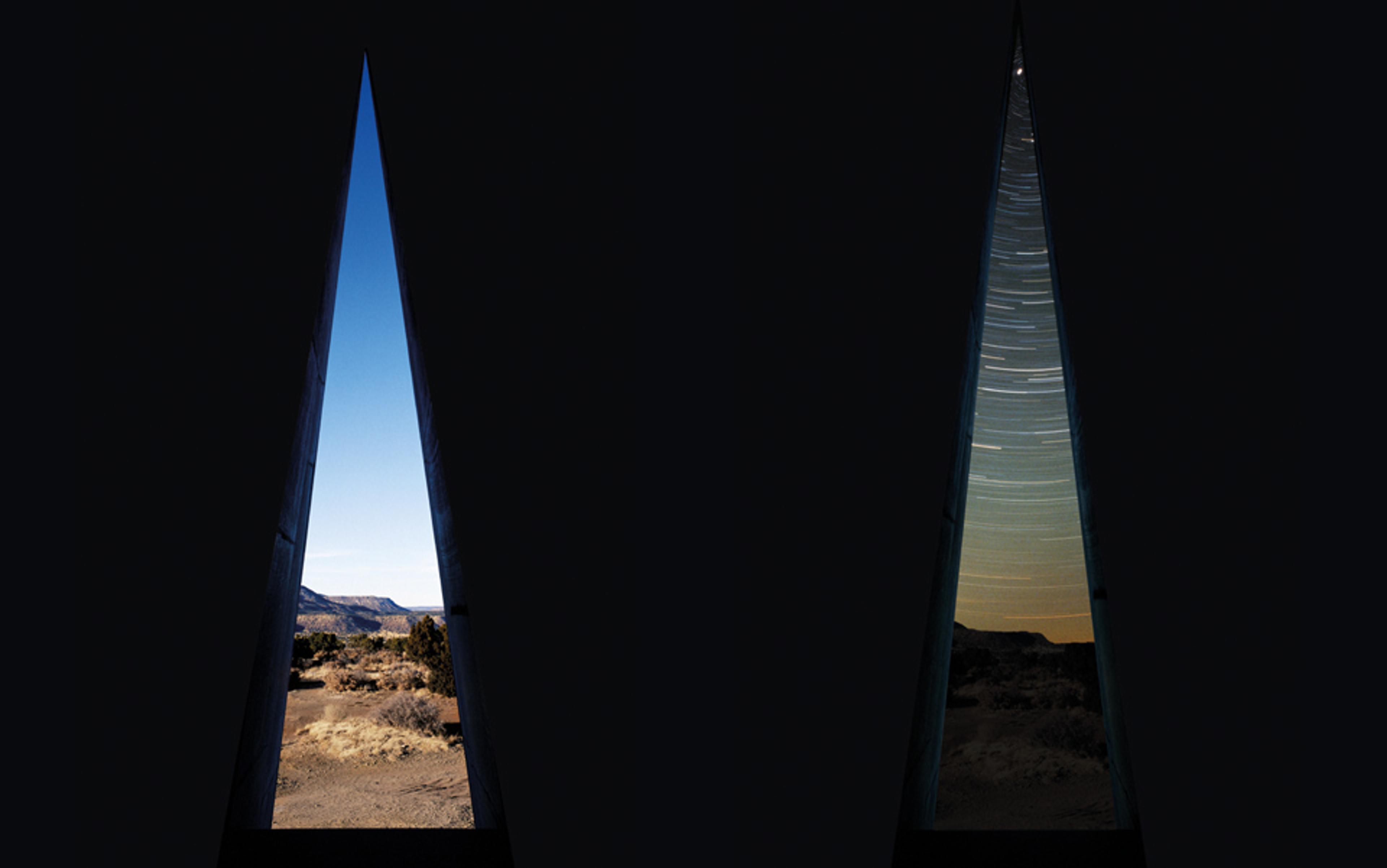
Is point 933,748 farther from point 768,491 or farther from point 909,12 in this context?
point 909,12

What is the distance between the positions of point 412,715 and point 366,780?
3115 mm

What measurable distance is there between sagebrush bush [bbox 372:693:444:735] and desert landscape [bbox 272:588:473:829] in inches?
1.3

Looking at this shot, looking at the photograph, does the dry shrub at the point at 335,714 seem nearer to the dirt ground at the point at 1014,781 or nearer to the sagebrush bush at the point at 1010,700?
the dirt ground at the point at 1014,781

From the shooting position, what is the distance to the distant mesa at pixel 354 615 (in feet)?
84.9

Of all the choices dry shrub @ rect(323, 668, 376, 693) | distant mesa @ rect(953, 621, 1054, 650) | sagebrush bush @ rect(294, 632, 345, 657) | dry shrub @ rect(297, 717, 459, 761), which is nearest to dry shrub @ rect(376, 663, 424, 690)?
dry shrub @ rect(323, 668, 376, 693)

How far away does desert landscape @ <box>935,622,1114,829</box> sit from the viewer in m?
15.1

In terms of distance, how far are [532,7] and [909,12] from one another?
1808mm

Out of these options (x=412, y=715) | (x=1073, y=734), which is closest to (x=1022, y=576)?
(x=1073, y=734)

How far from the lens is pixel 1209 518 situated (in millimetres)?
3164

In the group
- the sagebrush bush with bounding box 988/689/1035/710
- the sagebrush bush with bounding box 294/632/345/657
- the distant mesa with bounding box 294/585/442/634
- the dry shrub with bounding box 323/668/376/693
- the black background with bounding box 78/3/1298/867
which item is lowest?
the dry shrub with bounding box 323/668/376/693

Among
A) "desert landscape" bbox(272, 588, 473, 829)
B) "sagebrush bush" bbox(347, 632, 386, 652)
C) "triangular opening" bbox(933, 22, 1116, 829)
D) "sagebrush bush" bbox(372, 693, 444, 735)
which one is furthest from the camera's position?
"sagebrush bush" bbox(347, 632, 386, 652)

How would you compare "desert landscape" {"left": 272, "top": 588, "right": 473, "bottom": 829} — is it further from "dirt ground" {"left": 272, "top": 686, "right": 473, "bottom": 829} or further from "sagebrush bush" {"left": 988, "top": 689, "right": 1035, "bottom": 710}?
"sagebrush bush" {"left": 988, "top": 689, "right": 1035, "bottom": 710}

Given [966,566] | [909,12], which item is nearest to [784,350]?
[909,12]

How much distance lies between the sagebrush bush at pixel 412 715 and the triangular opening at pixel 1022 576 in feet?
44.2
